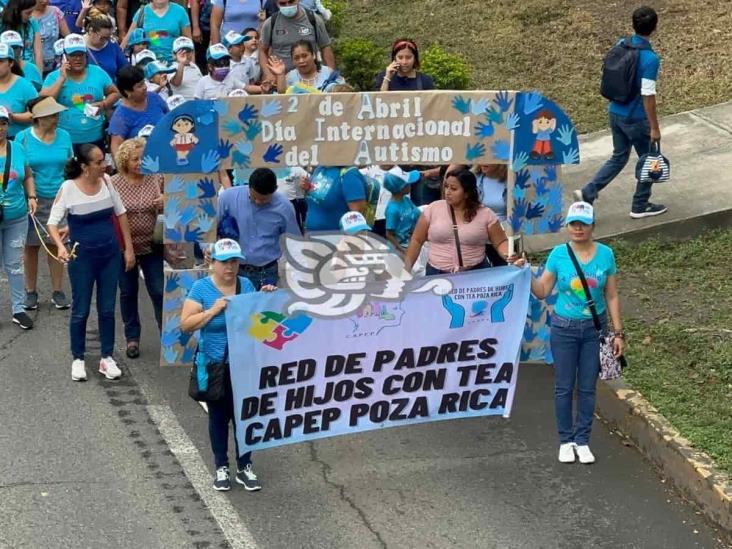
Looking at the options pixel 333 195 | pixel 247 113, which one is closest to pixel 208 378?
pixel 247 113

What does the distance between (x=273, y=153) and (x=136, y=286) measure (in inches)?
72.8

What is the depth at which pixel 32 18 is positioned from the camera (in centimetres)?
1370

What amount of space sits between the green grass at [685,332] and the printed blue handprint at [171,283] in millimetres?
3123

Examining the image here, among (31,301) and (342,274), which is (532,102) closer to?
(342,274)

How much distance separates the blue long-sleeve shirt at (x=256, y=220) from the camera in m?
9.28

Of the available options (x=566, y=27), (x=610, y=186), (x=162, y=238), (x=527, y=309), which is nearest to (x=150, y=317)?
(x=162, y=238)

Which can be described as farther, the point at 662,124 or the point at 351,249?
the point at 662,124

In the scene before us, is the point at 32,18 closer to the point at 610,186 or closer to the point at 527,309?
the point at 610,186

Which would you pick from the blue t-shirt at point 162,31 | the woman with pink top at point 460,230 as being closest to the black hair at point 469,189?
the woman with pink top at point 460,230

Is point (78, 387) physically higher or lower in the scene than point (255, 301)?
lower

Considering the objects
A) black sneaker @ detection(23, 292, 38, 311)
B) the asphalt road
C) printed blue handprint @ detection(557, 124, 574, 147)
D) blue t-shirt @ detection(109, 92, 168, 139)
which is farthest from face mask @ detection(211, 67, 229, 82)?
printed blue handprint @ detection(557, 124, 574, 147)

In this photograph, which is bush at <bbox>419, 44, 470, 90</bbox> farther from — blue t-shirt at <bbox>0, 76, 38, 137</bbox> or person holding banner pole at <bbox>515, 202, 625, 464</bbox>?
person holding banner pole at <bbox>515, 202, 625, 464</bbox>

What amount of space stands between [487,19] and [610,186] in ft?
19.0

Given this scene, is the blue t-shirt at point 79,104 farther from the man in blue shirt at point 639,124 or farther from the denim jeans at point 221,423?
the denim jeans at point 221,423
